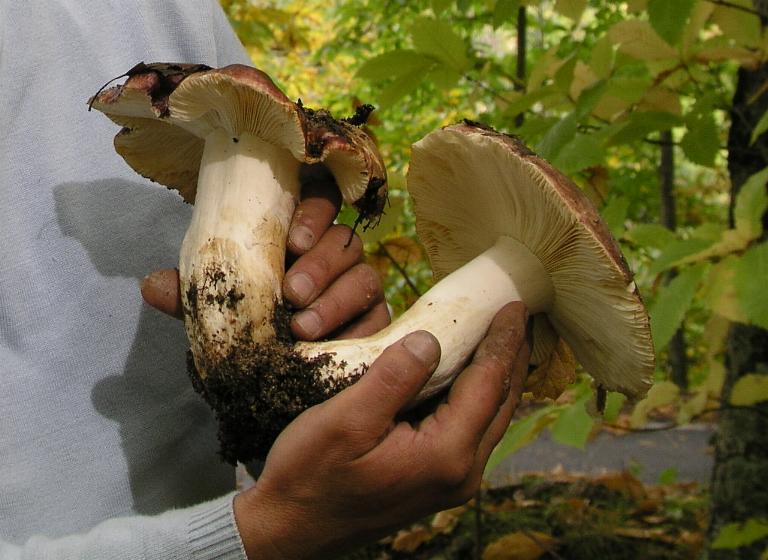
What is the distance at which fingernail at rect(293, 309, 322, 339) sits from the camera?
1462mm

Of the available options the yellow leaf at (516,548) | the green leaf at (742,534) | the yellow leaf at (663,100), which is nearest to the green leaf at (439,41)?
the yellow leaf at (663,100)

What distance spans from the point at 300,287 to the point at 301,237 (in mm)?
135

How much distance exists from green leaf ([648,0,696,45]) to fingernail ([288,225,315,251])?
96 centimetres

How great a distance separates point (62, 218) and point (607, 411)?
1.81 metres

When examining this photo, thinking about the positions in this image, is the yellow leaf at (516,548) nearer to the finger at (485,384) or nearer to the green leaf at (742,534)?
the green leaf at (742,534)

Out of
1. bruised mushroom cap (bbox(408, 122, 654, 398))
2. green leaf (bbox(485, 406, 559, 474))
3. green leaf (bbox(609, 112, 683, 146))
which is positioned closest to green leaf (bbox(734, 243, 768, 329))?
bruised mushroom cap (bbox(408, 122, 654, 398))

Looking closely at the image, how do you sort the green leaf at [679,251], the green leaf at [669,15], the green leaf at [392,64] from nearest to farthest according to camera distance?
1. the green leaf at [669,15]
2. the green leaf at [679,251]
3. the green leaf at [392,64]

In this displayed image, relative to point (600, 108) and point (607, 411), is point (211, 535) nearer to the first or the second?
point (607, 411)

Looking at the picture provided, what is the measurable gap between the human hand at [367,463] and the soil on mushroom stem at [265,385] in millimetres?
124

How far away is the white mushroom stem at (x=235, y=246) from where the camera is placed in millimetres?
1410

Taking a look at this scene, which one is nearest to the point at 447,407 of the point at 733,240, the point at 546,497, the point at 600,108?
the point at 733,240

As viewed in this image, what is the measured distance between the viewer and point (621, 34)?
189 cm

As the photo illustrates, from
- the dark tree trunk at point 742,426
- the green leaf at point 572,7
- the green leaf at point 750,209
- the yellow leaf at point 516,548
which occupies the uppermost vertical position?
the green leaf at point 572,7

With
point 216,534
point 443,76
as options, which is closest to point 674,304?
point 443,76
